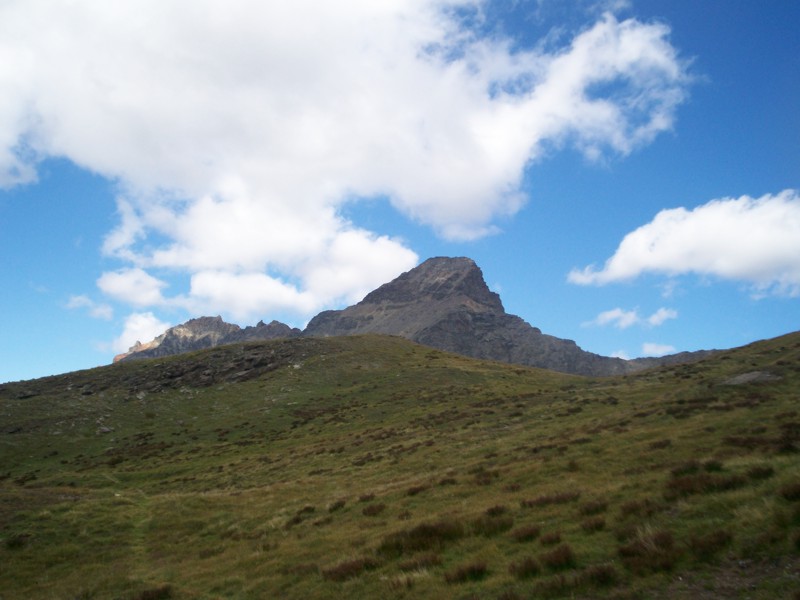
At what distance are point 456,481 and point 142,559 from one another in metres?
15.8

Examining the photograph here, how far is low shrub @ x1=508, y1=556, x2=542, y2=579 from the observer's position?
11195mm

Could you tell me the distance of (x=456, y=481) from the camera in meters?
24.8

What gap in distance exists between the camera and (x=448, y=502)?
69.6 feet

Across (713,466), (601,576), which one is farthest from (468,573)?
(713,466)

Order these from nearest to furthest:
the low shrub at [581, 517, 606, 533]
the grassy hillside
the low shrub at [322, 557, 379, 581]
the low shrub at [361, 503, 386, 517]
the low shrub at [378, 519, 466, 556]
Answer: the grassy hillside
the low shrub at [581, 517, 606, 533]
the low shrub at [322, 557, 379, 581]
the low shrub at [378, 519, 466, 556]
the low shrub at [361, 503, 386, 517]

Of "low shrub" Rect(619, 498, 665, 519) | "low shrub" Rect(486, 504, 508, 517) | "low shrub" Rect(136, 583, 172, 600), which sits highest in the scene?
"low shrub" Rect(619, 498, 665, 519)

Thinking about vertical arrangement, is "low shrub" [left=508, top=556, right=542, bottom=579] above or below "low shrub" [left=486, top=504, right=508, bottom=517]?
below

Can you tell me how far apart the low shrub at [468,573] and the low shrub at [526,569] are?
31.1 inches

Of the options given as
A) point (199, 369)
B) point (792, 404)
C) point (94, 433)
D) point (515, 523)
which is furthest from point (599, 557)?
point (199, 369)

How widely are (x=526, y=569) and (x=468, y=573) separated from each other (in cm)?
158

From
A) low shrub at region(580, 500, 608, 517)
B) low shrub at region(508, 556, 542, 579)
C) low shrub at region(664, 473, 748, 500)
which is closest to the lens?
low shrub at region(508, 556, 542, 579)

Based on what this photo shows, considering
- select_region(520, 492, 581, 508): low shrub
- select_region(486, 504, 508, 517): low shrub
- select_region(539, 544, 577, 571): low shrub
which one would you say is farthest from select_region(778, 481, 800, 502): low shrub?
select_region(486, 504, 508, 517): low shrub

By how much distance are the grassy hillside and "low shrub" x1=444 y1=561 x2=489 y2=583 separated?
0.17 ft

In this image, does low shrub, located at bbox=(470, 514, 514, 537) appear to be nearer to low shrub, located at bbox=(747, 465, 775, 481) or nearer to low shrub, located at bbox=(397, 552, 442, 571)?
low shrub, located at bbox=(397, 552, 442, 571)
